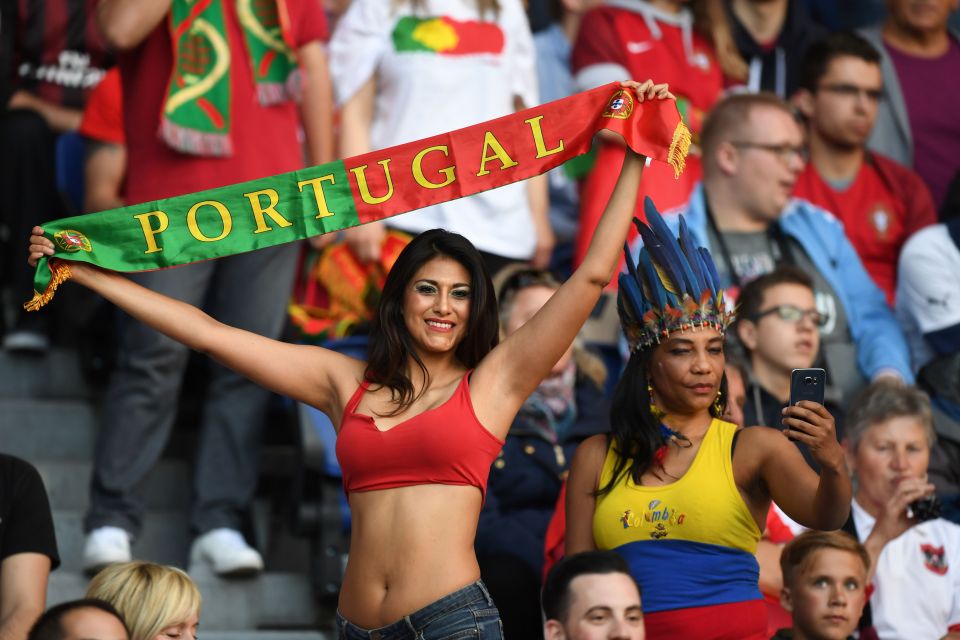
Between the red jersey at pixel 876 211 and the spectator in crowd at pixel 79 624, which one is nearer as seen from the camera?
the spectator in crowd at pixel 79 624

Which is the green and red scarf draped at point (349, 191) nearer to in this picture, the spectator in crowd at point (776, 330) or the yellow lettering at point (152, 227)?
the yellow lettering at point (152, 227)

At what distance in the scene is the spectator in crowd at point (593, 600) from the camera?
438 cm

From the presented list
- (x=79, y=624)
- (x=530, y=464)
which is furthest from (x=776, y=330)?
(x=79, y=624)

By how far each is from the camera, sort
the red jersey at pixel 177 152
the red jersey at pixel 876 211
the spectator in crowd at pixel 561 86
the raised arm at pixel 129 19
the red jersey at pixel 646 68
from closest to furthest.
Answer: the raised arm at pixel 129 19, the red jersey at pixel 177 152, the red jersey at pixel 646 68, the red jersey at pixel 876 211, the spectator in crowd at pixel 561 86

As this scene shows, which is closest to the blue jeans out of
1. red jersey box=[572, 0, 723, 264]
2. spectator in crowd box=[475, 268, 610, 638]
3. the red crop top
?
the red crop top

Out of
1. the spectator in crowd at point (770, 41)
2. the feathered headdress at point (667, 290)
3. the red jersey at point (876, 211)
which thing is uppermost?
the spectator in crowd at point (770, 41)

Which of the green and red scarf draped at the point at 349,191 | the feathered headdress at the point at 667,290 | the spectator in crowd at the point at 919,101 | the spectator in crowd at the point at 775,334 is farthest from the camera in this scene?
Answer: the spectator in crowd at the point at 919,101

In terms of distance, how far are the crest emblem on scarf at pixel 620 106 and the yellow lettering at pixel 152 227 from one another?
51.0 inches

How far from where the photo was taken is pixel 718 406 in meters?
4.87

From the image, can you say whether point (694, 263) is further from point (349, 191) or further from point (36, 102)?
point (36, 102)

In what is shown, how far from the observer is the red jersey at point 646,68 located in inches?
297

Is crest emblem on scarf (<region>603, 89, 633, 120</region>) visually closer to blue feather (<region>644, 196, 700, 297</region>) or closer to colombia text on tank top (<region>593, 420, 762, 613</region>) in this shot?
blue feather (<region>644, 196, 700, 297</region>)

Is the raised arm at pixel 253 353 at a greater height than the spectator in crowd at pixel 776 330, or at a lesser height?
lesser

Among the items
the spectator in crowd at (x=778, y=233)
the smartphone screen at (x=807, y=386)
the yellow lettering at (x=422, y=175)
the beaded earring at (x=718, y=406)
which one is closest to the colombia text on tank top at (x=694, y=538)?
the beaded earring at (x=718, y=406)
